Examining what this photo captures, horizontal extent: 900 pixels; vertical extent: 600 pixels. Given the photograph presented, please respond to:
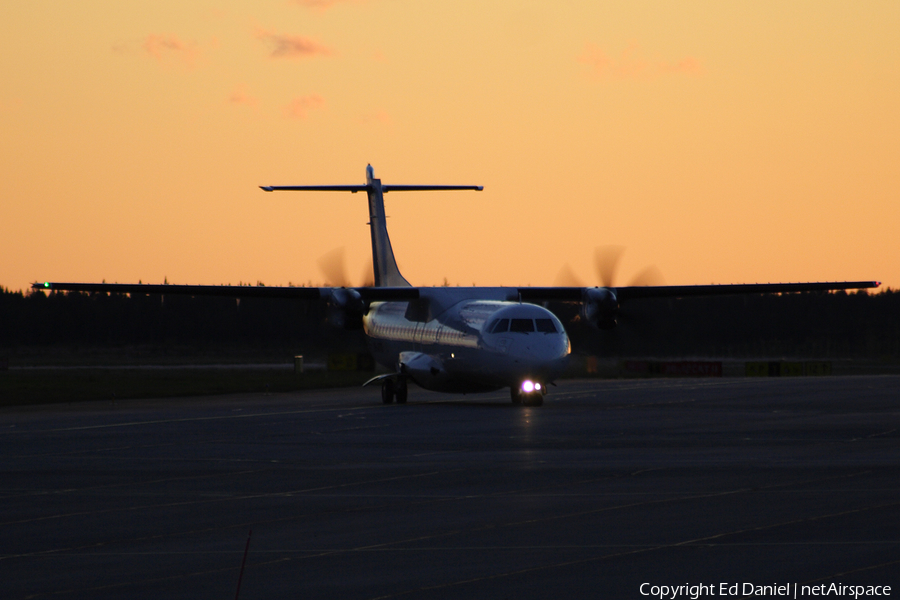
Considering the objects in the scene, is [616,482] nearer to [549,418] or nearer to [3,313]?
[549,418]

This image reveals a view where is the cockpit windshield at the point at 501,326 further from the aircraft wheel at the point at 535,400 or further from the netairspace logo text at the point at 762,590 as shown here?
the netairspace logo text at the point at 762,590

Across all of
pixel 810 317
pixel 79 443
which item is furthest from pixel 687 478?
pixel 810 317

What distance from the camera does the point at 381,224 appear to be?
163 ft

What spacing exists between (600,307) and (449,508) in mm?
25639

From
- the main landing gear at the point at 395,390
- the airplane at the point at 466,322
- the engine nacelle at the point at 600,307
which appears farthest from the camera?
the main landing gear at the point at 395,390

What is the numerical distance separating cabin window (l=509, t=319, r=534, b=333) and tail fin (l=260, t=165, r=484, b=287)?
14307 mm

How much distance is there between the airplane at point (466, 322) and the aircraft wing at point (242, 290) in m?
0.03

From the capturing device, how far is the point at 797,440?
2228 cm

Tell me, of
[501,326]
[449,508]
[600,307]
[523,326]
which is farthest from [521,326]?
[449,508]

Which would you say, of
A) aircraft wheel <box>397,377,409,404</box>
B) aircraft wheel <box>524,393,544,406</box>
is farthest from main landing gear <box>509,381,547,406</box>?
aircraft wheel <box>397,377,409,404</box>

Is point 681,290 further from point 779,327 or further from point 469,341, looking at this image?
point 779,327

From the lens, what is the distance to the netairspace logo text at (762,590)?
841 centimetres

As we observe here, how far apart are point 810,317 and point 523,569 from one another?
11564cm

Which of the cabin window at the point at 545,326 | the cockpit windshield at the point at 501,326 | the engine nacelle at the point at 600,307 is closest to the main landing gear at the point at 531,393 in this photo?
the cabin window at the point at 545,326
